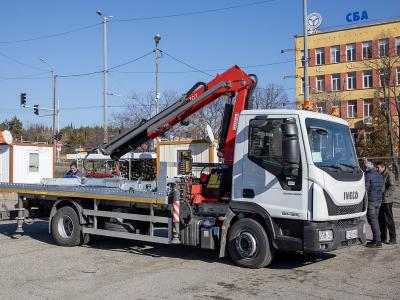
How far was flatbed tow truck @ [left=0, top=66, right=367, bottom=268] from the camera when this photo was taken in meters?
8.19

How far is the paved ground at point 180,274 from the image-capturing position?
7.18m

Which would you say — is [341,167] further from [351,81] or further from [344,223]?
[351,81]

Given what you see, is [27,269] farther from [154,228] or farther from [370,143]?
[370,143]

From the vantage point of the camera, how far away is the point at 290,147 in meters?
7.90

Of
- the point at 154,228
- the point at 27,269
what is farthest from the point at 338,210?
the point at 27,269

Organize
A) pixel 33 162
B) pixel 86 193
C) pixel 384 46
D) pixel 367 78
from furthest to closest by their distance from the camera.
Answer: pixel 367 78 → pixel 384 46 → pixel 33 162 → pixel 86 193

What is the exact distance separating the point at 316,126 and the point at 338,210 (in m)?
1.43

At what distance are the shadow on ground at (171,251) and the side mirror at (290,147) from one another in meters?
1.98

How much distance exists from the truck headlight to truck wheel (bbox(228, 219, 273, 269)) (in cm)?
94

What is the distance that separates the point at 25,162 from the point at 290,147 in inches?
596

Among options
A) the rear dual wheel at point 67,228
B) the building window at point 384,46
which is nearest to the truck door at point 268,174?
the rear dual wheel at point 67,228

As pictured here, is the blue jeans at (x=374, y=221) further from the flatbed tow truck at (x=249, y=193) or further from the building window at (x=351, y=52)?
the building window at (x=351, y=52)

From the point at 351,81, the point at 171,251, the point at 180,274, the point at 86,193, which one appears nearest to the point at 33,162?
the point at 86,193

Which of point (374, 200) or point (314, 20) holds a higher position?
point (314, 20)
